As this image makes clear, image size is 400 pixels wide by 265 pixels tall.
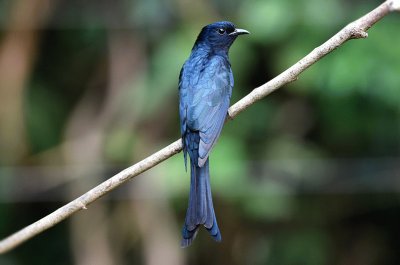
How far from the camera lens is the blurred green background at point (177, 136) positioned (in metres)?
5.21

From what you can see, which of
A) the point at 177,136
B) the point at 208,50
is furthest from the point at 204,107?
the point at 177,136

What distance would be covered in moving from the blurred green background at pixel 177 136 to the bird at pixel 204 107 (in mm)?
982

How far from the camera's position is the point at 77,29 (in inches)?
248

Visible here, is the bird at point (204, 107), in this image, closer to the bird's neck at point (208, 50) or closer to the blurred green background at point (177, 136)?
the bird's neck at point (208, 50)

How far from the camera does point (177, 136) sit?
554cm

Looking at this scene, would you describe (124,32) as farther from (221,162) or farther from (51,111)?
(221,162)

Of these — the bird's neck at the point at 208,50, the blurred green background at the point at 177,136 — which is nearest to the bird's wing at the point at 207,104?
the bird's neck at the point at 208,50

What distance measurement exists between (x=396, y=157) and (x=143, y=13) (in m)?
2.18

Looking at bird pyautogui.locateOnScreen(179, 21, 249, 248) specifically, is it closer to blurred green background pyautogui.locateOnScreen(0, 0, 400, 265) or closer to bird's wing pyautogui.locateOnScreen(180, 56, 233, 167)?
bird's wing pyautogui.locateOnScreen(180, 56, 233, 167)

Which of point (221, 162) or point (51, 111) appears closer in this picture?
point (221, 162)

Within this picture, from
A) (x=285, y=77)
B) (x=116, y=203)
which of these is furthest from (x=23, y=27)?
(x=285, y=77)

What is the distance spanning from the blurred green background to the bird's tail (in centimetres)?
157


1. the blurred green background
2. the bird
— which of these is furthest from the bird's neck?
the blurred green background

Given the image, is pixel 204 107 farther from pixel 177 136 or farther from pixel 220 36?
pixel 177 136
